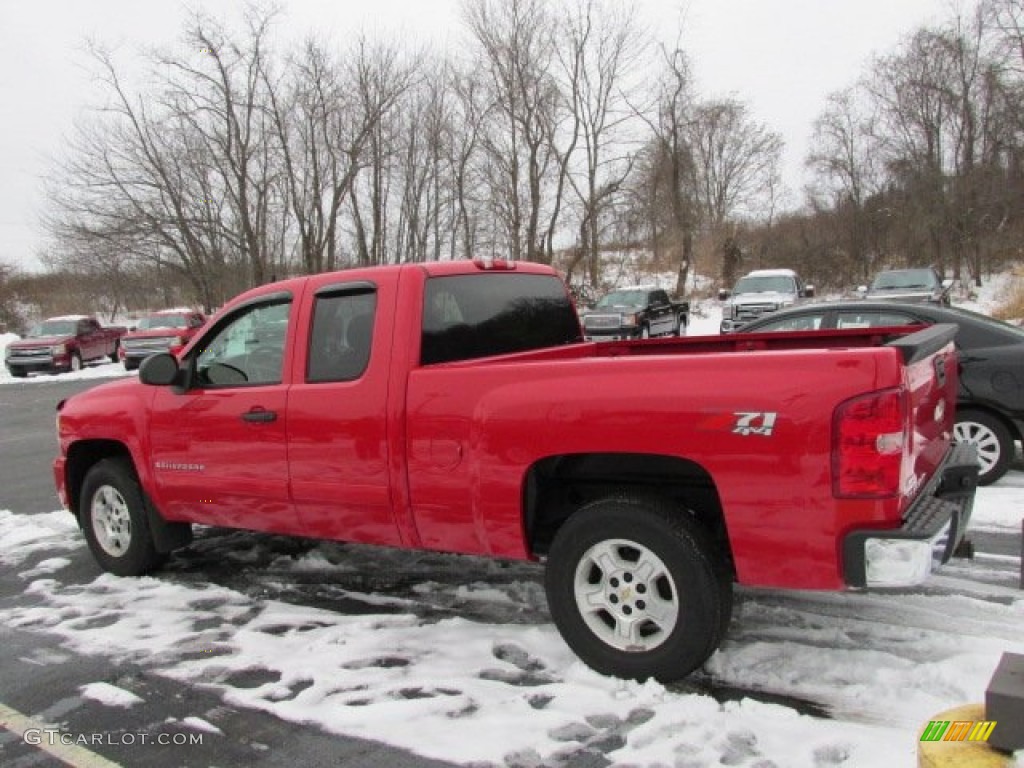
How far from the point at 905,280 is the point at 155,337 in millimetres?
22840

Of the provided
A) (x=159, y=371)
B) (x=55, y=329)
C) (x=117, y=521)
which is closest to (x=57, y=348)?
(x=55, y=329)

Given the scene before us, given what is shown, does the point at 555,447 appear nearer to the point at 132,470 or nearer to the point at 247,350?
the point at 247,350

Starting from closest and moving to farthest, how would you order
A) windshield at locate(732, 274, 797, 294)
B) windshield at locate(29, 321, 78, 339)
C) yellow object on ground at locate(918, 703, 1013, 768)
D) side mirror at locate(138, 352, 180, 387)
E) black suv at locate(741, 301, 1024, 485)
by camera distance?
yellow object on ground at locate(918, 703, 1013, 768)
side mirror at locate(138, 352, 180, 387)
black suv at locate(741, 301, 1024, 485)
windshield at locate(732, 274, 797, 294)
windshield at locate(29, 321, 78, 339)

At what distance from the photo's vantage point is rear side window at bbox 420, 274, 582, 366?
409 centimetres

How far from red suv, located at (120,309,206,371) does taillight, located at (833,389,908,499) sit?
25116 mm

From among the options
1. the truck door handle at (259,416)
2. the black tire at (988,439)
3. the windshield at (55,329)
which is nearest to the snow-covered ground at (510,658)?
the truck door handle at (259,416)

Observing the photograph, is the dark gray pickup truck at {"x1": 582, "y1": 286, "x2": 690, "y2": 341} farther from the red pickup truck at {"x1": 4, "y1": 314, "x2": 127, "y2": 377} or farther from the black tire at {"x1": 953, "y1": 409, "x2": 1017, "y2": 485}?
the red pickup truck at {"x1": 4, "y1": 314, "x2": 127, "y2": 377}

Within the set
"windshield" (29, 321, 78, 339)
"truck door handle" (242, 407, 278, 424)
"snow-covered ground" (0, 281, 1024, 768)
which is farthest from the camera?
"windshield" (29, 321, 78, 339)

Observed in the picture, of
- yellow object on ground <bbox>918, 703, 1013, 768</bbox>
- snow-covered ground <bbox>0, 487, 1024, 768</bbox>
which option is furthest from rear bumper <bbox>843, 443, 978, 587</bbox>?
yellow object on ground <bbox>918, 703, 1013, 768</bbox>

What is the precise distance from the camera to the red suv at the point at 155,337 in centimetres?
2598

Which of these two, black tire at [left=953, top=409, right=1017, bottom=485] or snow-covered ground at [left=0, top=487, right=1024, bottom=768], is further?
black tire at [left=953, top=409, right=1017, bottom=485]

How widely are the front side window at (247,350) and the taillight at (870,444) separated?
2.92m

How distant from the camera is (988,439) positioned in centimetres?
656

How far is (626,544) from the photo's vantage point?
133 inches
